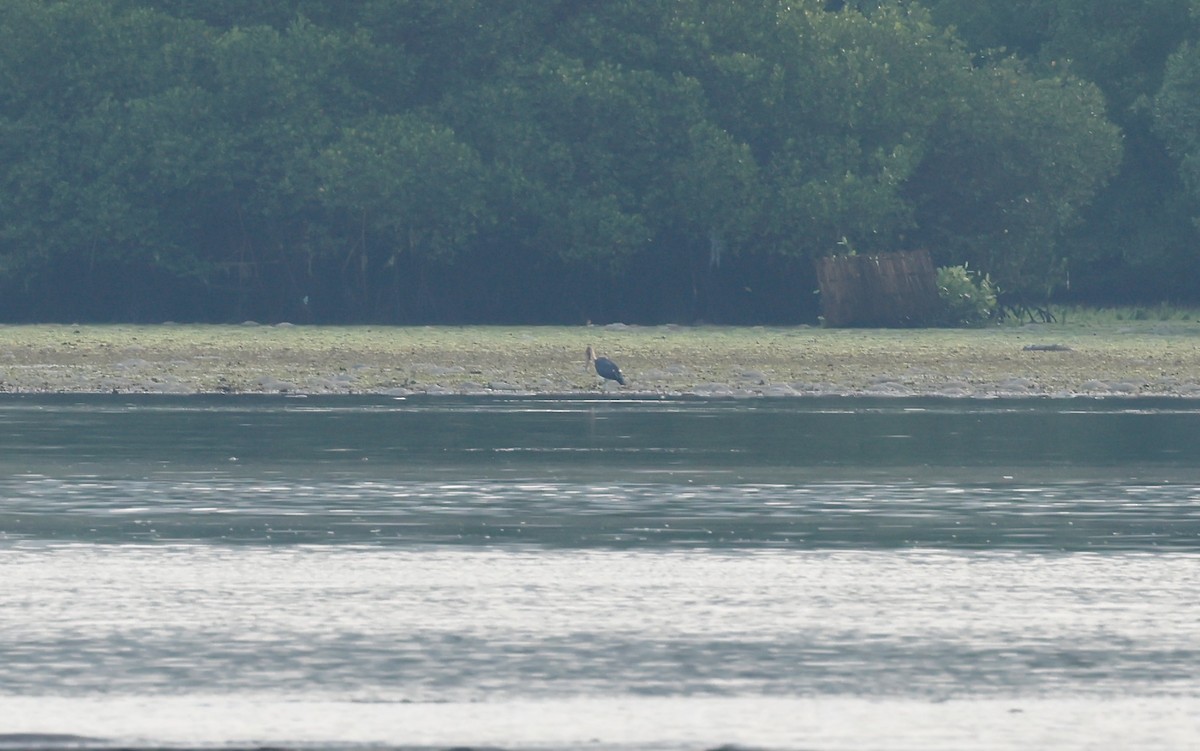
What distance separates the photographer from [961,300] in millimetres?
52594

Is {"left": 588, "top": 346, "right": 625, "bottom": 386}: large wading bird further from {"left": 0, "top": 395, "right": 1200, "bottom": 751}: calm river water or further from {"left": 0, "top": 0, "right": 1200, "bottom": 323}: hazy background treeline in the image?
{"left": 0, "top": 0, "right": 1200, "bottom": 323}: hazy background treeline

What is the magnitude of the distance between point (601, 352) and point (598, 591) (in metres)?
26.1

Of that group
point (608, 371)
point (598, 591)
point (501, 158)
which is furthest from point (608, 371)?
point (501, 158)

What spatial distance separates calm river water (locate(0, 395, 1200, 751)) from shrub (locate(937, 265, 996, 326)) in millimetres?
30900

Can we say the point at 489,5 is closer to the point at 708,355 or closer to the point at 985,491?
the point at 708,355

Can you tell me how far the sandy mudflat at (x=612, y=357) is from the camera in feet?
97.5

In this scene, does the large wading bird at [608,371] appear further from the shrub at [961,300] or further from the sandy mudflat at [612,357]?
the shrub at [961,300]

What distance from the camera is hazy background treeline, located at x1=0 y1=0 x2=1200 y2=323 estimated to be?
5234 cm

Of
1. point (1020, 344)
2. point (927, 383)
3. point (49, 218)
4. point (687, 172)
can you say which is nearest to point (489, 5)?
point (687, 172)

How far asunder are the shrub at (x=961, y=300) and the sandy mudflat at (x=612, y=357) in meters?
4.03

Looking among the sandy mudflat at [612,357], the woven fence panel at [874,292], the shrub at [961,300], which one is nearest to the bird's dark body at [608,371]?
the sandy mudflat at [612,357]

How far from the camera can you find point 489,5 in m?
54.7

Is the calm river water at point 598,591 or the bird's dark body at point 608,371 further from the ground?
the bird's dark body at point 608,371

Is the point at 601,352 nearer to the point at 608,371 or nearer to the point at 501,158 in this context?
the point at 608,371
